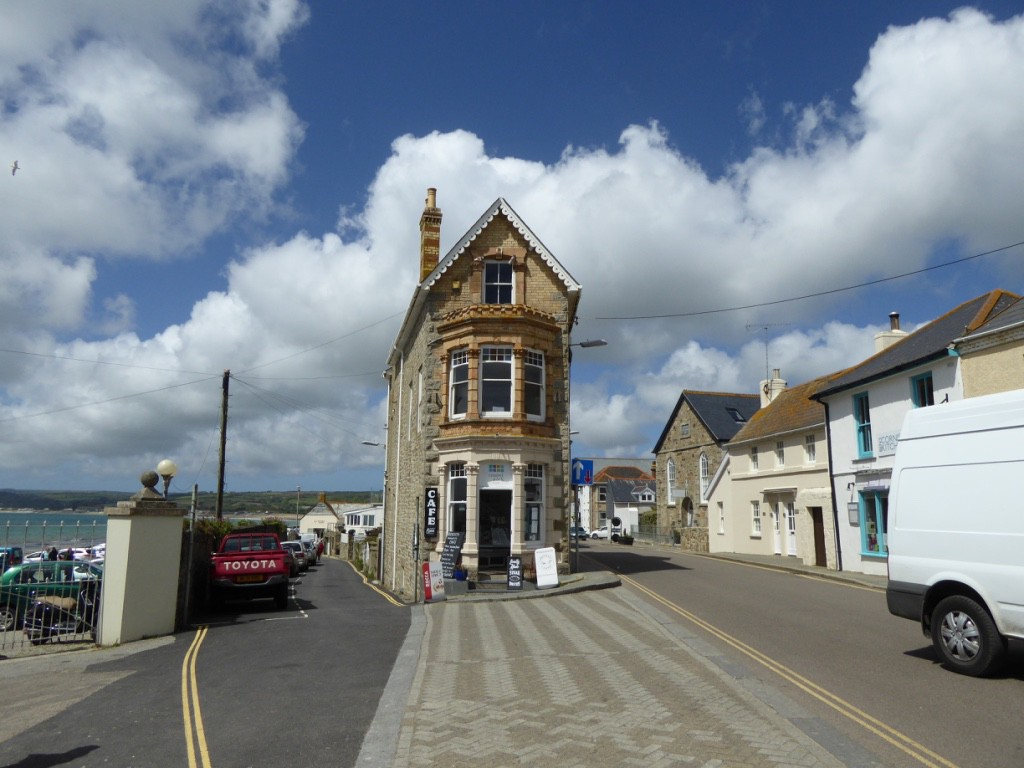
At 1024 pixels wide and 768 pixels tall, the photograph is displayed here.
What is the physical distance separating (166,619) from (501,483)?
8717mm

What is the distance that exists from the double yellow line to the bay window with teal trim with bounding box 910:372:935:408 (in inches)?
728

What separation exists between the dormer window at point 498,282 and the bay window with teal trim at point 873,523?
40.9ft

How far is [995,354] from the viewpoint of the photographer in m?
17.7

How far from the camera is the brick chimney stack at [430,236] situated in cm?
2370

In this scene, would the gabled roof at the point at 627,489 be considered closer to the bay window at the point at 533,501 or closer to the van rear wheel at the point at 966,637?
the bay window at the point at 533,501

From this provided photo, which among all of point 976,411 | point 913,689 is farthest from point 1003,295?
point 913,689

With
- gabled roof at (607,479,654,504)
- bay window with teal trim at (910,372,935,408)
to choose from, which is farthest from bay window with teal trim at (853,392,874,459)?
gabled roof at (607,479,654,504)

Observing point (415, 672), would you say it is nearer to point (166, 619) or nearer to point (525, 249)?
point (166, 619)

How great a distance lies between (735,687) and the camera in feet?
26.1

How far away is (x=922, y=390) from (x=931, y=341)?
1510mm

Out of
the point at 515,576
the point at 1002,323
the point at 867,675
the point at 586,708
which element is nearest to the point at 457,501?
the point at 515,576

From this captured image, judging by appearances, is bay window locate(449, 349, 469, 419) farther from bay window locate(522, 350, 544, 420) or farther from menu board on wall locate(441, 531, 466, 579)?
menu board on wall locate(441, 531, 466, 579)

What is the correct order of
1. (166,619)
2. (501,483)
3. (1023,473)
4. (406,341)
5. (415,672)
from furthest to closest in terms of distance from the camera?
(406,341), (501,483), (166,619), (415,672), (1023,473)

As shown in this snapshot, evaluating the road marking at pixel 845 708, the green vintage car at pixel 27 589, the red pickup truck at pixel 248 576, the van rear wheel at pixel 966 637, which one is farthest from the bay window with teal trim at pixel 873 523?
the green vintage car at pixel 27 589
